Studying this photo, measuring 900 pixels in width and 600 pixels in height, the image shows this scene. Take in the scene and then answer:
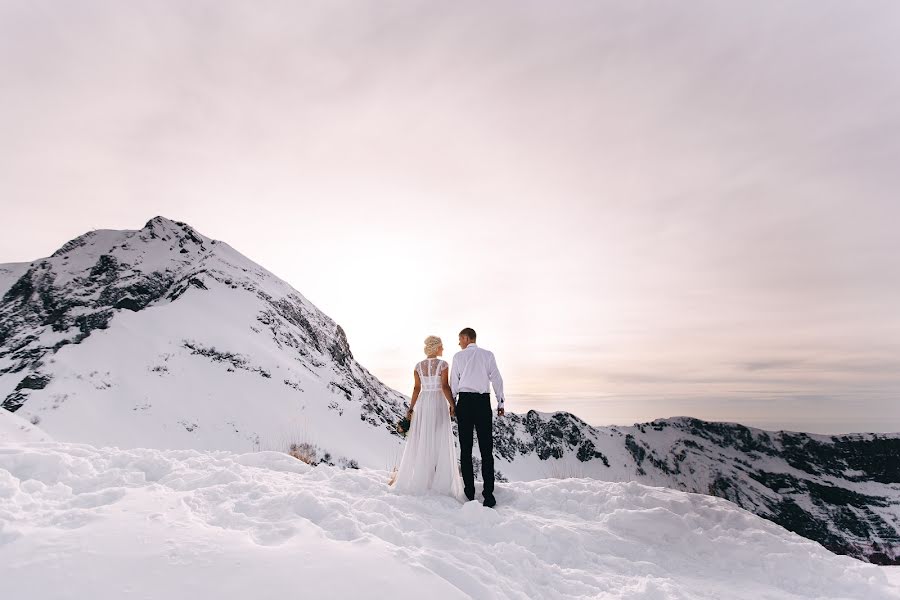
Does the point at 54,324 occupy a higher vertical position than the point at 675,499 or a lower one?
higher

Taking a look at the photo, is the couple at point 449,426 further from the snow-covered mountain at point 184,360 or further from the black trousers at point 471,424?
the snow-covered mountain at point 184,360

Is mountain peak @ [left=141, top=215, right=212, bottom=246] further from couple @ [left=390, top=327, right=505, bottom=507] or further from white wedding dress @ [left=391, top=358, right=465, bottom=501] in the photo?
couple @ [left=390, top=327, right=505, bottom=507]

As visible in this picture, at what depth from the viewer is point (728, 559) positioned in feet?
20.4

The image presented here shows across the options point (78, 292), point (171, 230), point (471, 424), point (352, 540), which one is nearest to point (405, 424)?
point (471, 424)

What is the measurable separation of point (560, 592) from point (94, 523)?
165 inches

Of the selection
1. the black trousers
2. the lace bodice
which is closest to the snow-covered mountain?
the black trousers

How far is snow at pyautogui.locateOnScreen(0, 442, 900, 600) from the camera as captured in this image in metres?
3.58

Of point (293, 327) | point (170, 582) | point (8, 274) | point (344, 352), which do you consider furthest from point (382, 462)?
point (8, 274)

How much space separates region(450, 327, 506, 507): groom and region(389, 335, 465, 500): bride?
0.21 meters

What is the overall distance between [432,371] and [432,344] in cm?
45

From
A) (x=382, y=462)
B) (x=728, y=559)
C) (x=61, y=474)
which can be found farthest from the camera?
(x=382, y=462)

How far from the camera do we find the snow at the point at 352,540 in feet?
11.8

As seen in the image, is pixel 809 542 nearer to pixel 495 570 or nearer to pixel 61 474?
pixel 495 570

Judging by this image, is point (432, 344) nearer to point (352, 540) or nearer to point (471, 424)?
point (471, 424)
